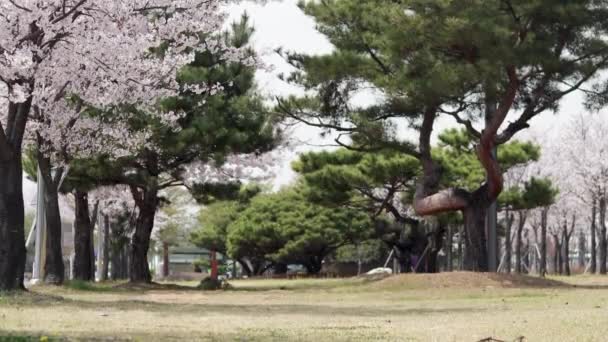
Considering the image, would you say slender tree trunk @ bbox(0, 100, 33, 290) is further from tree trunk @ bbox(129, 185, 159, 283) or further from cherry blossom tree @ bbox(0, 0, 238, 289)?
tree trunk @ bbox(129, 185, 159, 283)

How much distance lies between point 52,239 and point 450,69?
962 centimetres

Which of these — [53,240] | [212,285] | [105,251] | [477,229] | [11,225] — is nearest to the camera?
[11,225]

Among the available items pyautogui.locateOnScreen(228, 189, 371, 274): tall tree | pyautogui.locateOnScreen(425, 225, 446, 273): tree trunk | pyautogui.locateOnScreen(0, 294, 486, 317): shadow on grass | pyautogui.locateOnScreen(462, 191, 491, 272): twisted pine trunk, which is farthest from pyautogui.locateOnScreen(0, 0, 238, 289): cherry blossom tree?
pyautogui.locateOnScreen(228, 189, 371, 274): tall tree

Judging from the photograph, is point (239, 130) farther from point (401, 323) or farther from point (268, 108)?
point (401, 323)

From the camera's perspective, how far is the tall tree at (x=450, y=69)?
2217 centimetres

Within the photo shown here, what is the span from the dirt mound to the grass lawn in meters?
0.83

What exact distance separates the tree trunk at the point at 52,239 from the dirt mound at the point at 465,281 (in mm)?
7161

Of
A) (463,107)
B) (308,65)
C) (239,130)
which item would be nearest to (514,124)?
(463,107)

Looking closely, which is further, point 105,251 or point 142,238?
point 105,251

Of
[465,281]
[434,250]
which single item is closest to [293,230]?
[434,250]

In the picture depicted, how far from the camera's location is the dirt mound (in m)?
21.5

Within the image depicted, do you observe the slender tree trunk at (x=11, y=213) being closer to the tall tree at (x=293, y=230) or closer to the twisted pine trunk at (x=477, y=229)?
the twisted pine trunk at (x=477, y=229)

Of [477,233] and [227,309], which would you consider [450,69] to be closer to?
[477,233]

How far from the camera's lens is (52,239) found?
2333 centimetres
